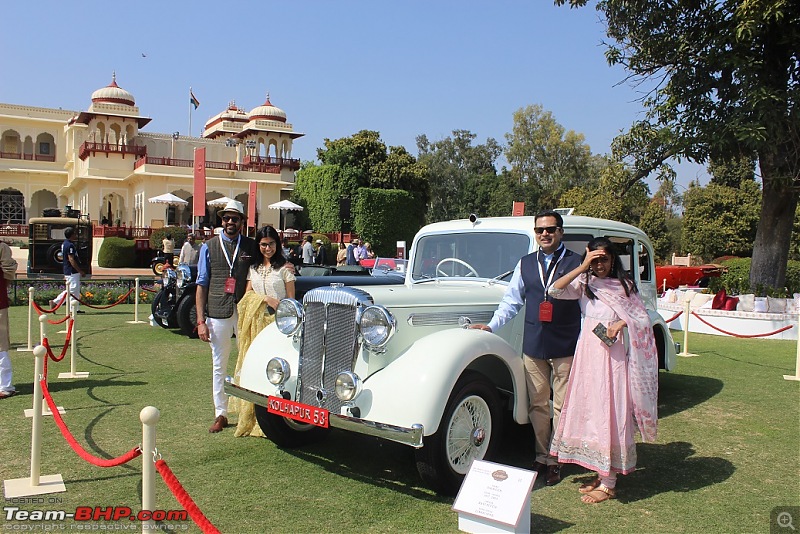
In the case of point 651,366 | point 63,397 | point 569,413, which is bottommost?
point 63,397

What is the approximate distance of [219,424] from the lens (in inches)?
224

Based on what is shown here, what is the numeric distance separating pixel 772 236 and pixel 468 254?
36.2 ft

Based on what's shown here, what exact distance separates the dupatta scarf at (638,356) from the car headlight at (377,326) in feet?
4.51

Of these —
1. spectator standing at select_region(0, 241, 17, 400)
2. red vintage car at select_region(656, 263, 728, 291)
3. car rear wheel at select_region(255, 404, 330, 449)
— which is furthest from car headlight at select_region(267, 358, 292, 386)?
red vintage car at select_region(656, 263, 728, 291)

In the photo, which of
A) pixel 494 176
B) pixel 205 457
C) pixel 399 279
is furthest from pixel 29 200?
pixel 205 457

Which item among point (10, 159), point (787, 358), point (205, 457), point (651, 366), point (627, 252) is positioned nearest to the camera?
point (651, 366)

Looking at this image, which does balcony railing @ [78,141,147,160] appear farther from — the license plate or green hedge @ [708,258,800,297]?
the license plate

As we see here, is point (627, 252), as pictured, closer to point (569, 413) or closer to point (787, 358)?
point (569, 413)

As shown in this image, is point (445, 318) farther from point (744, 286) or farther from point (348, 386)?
point (744, 286)

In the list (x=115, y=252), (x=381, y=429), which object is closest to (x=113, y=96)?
(x=115, y=252)

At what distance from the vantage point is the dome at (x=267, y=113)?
44.1 m

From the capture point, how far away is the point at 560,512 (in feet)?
13.4

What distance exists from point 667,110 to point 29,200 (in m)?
41.9

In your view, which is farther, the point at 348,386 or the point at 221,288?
the point at 221,288
